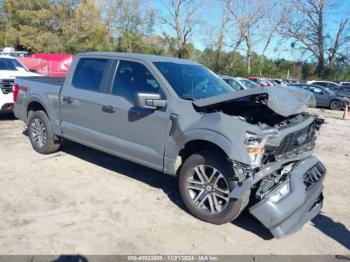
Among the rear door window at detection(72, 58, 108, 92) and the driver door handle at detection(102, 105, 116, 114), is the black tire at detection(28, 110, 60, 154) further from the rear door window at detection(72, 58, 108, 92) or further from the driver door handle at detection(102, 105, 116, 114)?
the driver door handle at detection(102, 105, 116, 114)

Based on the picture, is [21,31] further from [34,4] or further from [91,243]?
[91,243]

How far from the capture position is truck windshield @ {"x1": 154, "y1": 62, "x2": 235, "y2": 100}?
16.2 feet

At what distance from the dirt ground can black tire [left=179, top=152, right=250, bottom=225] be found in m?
0.12

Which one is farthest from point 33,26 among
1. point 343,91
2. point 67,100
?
point 67,100

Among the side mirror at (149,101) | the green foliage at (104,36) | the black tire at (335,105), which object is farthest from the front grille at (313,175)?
the green foliage at (104,36)

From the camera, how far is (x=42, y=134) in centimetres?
680

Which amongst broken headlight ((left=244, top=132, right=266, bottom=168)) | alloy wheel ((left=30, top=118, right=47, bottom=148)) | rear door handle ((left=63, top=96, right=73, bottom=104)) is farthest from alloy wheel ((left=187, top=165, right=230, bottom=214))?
alloy wheel ((left=30, top=118, right=47, bottom=148))

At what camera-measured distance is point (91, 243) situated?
3.85 meters

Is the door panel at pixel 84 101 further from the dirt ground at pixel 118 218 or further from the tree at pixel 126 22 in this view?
the tree at pixel 126 22

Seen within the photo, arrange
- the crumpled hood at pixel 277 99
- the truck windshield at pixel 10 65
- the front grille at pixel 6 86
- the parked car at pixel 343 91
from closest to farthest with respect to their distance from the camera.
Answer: the crumpled hood at pixel 277 99
the front grille at pixel 6 86
the truck windshield at pixel 10 65
the parked car at pixel 343 91

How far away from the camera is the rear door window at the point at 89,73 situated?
567 centimetres

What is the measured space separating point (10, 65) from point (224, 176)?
31.5ft

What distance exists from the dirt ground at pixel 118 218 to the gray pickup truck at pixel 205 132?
10.0 inches

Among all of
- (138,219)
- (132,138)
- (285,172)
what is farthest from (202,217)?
(132,138)
